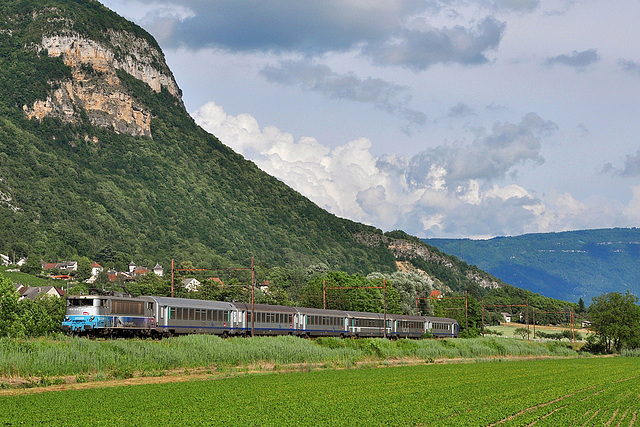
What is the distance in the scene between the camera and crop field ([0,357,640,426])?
2170 centimetres

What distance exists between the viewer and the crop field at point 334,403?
71.2 ft

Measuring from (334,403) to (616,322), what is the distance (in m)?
80.0

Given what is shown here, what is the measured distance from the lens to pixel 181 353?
39.5m

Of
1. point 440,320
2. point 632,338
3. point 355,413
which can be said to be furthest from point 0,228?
point 355,413

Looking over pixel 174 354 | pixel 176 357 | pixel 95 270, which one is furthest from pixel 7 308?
pixel 95 270

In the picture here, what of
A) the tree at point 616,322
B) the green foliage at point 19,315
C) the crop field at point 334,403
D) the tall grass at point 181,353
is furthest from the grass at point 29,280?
the crop field at point 334,403

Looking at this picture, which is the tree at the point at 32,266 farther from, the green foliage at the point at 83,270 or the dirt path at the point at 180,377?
the dirt path at the point at 180,377

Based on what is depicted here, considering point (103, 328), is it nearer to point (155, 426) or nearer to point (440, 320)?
point (155, 426)

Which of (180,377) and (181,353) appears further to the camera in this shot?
(181,353)

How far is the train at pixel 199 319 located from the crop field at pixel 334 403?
16.0m

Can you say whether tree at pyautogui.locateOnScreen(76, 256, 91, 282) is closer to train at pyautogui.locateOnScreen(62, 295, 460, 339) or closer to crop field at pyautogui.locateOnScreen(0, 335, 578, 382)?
train at pyautogui.locateOnScreen(62, 295, 460, 339)

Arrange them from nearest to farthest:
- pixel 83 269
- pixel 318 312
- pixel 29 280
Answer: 1. pixel 318 312
2. pixel 29 280
3. pixel 83 269

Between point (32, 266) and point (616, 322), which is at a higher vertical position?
point (32, 266)

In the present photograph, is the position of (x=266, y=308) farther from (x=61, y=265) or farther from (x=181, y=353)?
(x=61, y=265)
